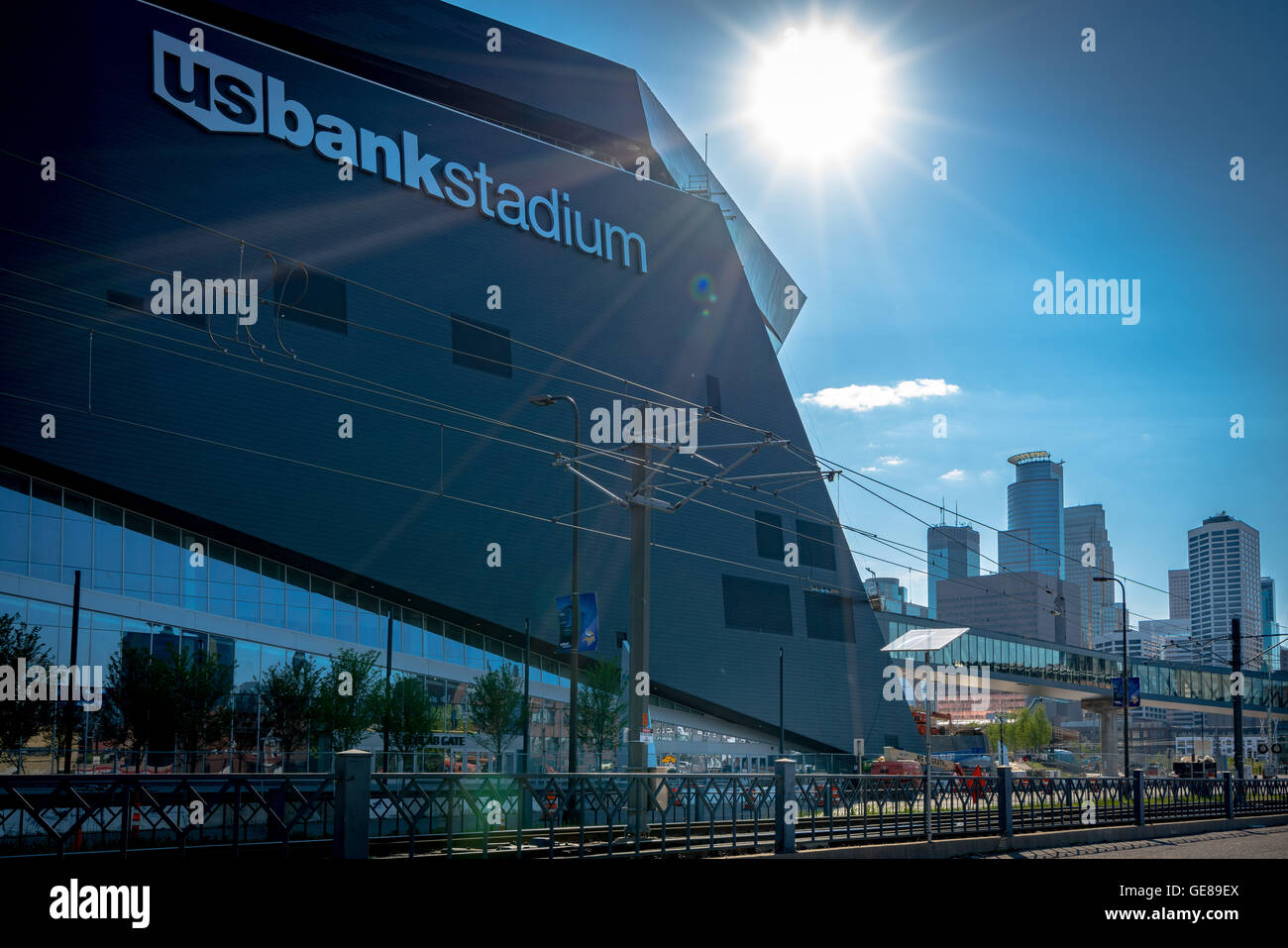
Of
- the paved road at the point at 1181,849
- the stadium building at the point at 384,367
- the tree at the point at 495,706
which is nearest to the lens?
the paved road at the point at 1181,849

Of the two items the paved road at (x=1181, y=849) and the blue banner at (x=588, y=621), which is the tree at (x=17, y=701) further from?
the paved road at (x=1181, y=849)

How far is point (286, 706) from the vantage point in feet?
131

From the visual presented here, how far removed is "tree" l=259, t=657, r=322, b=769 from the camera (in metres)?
39.8

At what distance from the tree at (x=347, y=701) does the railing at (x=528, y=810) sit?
14123mm

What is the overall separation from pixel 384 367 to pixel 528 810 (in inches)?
1062

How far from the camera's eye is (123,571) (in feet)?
124

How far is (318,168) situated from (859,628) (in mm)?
35826

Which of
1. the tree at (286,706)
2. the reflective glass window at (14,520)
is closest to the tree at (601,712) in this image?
the tree at (286,706)

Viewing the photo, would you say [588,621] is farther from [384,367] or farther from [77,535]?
[384,367]

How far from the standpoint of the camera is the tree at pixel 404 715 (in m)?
41.1

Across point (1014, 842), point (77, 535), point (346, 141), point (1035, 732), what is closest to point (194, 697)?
point (77, 535)

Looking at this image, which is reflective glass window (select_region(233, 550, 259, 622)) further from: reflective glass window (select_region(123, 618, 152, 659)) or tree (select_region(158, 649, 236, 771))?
reflective glass window (select_region(123, 618, 152, 659))
